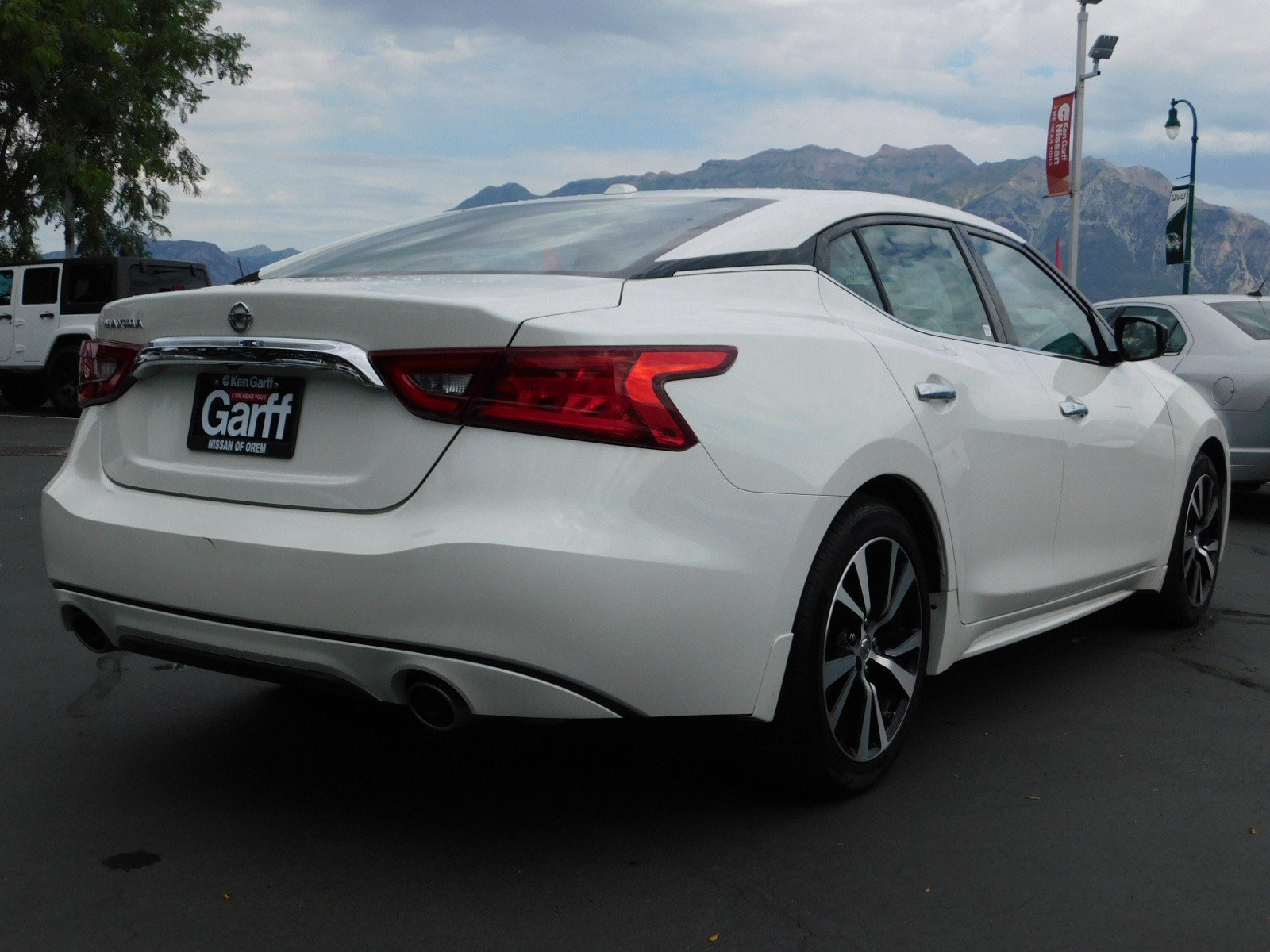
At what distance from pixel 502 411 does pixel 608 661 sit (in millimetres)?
537

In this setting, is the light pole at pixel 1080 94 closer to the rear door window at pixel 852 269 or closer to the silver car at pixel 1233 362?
the silver car at pixel 1233 362

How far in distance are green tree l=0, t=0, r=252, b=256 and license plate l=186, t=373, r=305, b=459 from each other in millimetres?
25464

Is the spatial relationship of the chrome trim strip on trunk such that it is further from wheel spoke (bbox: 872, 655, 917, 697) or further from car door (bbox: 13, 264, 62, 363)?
car door (bbox: 13, 264, 62, 363)

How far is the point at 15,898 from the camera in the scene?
2.83 metres

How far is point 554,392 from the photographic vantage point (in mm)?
2768

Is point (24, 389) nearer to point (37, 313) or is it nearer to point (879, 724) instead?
point (37, 313)

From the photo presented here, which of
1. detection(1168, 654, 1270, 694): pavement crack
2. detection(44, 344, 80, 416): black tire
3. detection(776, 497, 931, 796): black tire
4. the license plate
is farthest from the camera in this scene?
detection(44, 344, 80, 416): black tire

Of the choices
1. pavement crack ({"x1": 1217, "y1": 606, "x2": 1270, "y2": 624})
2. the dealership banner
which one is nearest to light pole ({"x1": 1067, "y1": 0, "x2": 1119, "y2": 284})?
the dealership banner

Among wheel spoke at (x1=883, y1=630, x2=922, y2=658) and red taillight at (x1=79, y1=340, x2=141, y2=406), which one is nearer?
red taillight at (x1=79, y1=340, x2=141, y2=406)

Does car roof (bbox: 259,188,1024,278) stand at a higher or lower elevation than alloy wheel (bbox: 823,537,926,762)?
higher

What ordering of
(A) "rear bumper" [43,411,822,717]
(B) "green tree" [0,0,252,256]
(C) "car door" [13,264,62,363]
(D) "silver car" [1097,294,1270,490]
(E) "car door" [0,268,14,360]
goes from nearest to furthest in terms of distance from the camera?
(A) "rear bumper" [43,411,822,717]
(D) "silver car" [1097,294,1270,490]
(C) "car door" [13,264,62,363]
(E) "car door" [0,268,14,360]
(B) "green tree" [0,0,252,256]

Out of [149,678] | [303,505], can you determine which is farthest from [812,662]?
[149,678]

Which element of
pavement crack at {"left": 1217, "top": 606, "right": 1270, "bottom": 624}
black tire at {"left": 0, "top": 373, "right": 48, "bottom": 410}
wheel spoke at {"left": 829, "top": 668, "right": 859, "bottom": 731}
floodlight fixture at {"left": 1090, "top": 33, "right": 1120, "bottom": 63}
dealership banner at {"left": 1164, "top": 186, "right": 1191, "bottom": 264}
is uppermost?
floodlight fixture at {"left": 1090, "top": 33, "right": 1120, "bottom": 63}

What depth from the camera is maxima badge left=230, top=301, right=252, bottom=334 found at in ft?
9.93
